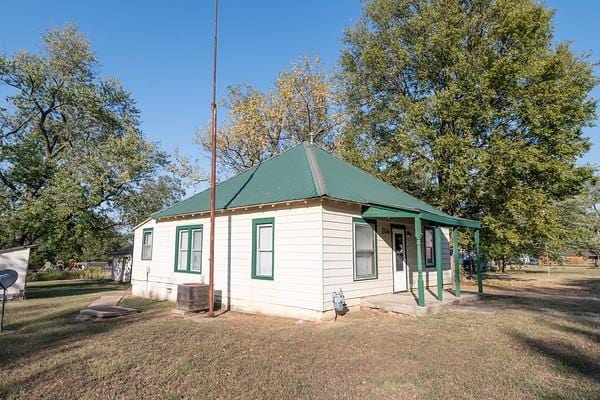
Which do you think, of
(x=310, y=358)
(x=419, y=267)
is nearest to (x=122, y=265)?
(x=419, y=267)

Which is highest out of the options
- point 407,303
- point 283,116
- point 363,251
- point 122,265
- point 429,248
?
point 283,116

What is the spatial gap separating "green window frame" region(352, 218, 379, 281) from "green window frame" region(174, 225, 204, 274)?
5354 mm

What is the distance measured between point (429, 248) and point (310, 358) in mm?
9000

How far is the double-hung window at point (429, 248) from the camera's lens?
13125 millimetres

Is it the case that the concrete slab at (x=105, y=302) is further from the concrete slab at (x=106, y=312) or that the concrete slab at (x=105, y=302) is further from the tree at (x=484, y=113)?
the tree at (x=484, y=113)

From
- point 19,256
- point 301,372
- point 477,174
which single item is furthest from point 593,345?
point 19,256

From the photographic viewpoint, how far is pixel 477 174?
17031 mm

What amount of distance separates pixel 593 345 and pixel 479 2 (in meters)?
17.7

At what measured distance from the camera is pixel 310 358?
5.68 metres

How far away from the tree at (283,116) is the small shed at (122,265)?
33.3ft

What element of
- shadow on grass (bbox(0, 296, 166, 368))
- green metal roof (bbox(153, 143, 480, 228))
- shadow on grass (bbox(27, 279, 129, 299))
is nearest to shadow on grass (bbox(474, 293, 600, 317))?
green metal roof (bbox(153, 143, 480, 228))

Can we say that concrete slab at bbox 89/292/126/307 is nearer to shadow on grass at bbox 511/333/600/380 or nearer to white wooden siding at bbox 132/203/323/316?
white wooden siding at bbox 132/203/323/316

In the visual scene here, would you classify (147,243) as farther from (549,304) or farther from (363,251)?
(549,304)

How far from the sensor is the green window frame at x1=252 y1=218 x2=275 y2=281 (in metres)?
9.95
